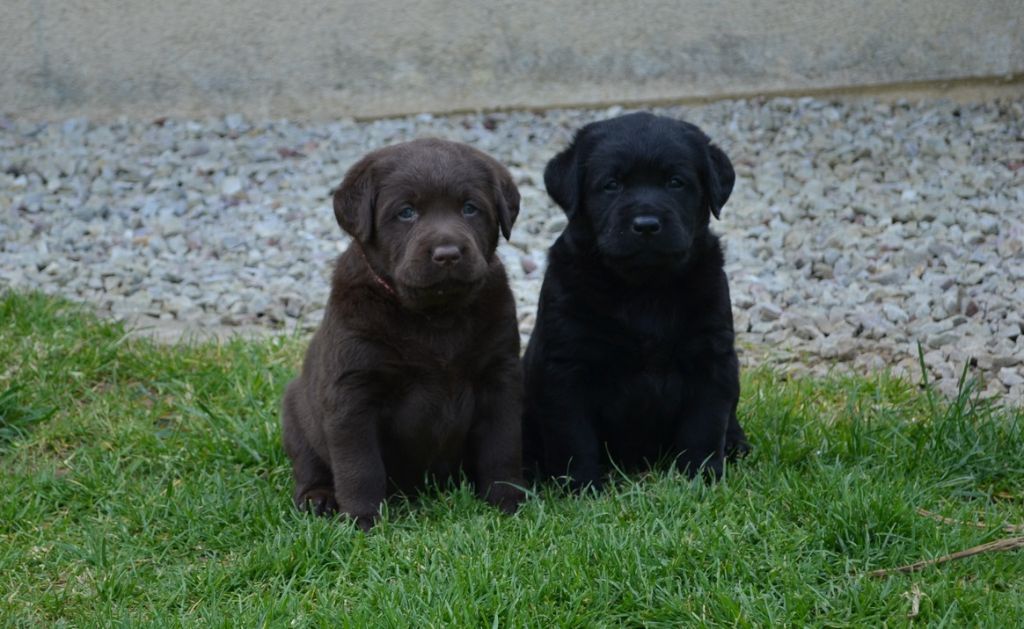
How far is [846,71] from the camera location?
9.13 metres

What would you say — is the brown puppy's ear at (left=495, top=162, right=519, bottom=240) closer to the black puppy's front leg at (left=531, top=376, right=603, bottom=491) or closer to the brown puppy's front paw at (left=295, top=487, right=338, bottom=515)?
the black puppy's front leg at (left=531, top=376, right=603, bottom=491)

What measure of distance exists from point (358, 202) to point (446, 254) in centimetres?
40

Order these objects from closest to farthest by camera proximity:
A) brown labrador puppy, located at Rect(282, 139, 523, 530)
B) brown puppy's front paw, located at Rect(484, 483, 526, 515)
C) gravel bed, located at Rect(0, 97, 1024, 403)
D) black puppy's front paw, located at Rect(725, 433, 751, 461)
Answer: brown labrador puppy, located at Rect(282, 139, 523, 530), brown puppy's front paw, located at Rect(484, 483, 526, 515), black puppy's front paw, located at Rect(725, 433, 751, 461), gravel bed, located at Rect(0, 97, 1024, 403)

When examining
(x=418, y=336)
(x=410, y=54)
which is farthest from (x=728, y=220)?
(x=418, y=336)

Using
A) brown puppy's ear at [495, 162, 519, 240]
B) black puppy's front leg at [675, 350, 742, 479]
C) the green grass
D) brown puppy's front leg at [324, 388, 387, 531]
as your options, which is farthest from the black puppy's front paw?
brown puppy's front leg at [324, 388, 387, 531]

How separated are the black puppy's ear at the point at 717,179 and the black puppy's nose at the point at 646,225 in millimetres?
284

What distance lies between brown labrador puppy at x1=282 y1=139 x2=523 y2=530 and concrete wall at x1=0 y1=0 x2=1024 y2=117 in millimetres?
5503

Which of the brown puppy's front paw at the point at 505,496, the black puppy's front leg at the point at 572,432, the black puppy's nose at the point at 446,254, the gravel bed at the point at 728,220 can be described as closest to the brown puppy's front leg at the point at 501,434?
the brown puppy's front paw at the point at 505,496

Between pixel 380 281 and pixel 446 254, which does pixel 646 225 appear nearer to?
pixel 446 254

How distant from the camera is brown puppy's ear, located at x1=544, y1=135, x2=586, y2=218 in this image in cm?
423

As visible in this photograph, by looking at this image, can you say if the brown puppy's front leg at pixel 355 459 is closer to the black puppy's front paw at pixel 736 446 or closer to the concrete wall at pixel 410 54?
the black puppy's front paw at pixel 736 446

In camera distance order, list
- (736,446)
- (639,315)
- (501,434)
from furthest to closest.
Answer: (736,446)
(639,315)
(501,434)

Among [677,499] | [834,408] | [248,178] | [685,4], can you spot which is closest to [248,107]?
[248,178]

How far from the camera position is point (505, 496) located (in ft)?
13.0
